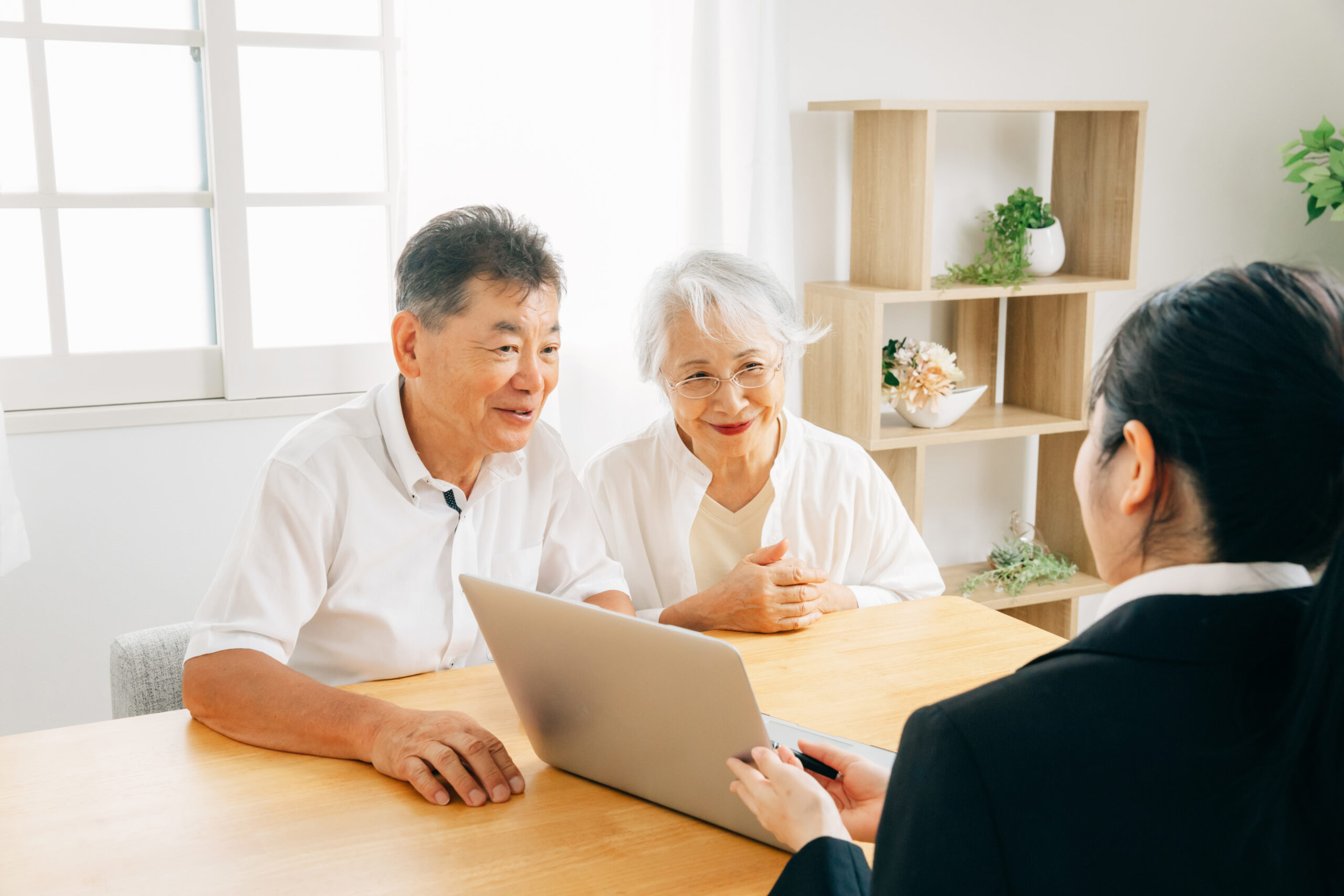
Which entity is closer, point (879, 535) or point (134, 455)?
point (879, 535)

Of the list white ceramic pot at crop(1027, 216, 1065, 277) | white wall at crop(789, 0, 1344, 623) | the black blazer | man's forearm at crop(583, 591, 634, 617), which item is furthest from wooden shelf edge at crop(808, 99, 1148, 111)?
the black blazer

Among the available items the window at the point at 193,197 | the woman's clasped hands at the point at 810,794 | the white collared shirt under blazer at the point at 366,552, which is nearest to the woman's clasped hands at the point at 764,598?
the white collared shirt under blazer at the point at 366,552

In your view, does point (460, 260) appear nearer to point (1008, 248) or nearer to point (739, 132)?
point (739, 132)

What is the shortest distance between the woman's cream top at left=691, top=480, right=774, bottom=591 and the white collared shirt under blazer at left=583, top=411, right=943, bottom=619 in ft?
0.08

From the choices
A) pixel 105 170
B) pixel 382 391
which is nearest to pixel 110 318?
pixel 105 170

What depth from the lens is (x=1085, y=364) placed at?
317cm

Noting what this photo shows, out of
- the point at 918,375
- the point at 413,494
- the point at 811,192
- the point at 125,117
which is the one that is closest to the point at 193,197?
the point at 125,117

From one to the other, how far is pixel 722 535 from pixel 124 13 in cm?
177

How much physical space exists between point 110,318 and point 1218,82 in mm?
3176

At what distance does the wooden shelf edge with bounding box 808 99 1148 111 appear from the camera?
9.16ft

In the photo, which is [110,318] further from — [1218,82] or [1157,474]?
[1218,82]

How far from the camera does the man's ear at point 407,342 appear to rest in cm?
173

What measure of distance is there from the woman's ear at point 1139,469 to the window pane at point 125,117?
95.7 inches

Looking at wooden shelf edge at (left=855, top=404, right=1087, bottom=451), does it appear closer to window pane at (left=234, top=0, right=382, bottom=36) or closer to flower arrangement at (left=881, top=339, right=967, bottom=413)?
flower arrangement at (left=881, top=339, right=967, bottom=413)
